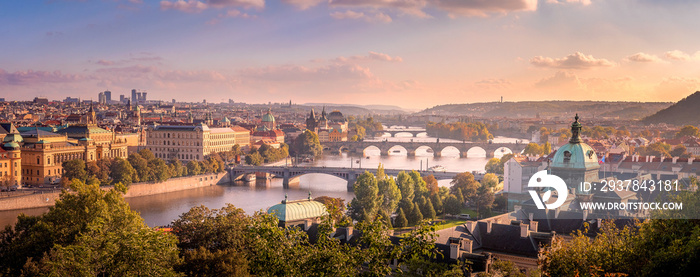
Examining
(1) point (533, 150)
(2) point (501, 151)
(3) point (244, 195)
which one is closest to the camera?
(3) point (244, 195)

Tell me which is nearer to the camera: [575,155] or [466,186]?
[575,155]

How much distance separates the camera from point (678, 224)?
12438 mm

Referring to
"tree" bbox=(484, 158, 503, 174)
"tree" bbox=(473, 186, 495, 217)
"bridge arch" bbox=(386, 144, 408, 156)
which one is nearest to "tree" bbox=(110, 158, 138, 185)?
"tree" bbox=(473, 186, 495, 217)

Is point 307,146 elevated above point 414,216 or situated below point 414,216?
above

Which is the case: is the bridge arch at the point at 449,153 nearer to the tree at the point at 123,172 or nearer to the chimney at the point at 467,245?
the tree at the point at 123,172

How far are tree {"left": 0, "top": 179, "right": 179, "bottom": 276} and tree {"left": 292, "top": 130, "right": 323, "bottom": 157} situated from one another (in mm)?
57011

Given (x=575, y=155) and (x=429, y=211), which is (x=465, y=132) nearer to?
(x=429, y=211)

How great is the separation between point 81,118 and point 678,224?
243 feet

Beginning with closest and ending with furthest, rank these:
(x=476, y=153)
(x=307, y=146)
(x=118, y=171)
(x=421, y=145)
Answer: (x=118, y=171) → (x=421, y=145) → (x=307, y=146) → (x=476, y=153)

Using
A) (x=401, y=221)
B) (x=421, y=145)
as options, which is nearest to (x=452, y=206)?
(x=401, y=221)

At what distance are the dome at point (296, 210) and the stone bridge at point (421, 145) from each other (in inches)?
2069

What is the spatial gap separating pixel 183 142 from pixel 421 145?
2463 cm

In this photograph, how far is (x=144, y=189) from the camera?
1704 inches

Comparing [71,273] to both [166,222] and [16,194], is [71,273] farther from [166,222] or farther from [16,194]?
[16,194]
